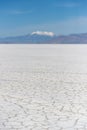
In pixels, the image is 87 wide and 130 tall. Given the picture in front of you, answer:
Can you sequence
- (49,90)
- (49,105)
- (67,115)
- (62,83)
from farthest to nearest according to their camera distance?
(62,83) → (49,90) → (49,105) → (67,115)

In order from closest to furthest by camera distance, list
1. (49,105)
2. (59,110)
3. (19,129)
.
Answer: (19,129), (59,110), (49,105)

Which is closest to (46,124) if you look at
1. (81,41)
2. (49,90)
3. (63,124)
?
(63,124)

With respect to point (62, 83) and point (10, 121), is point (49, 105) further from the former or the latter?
point (62, 83)

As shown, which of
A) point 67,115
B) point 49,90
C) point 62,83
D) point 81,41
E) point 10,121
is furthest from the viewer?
point 81,41

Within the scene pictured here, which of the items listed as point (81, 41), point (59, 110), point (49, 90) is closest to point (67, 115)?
point (59, 110)

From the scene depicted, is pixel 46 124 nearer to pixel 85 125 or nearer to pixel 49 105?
→ pixel 85 125

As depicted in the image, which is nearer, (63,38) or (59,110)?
(59,110)

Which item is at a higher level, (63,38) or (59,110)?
(63,38)

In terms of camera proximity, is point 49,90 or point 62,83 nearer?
point 49,90

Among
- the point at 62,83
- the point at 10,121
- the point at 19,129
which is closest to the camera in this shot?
the point at 19,129
